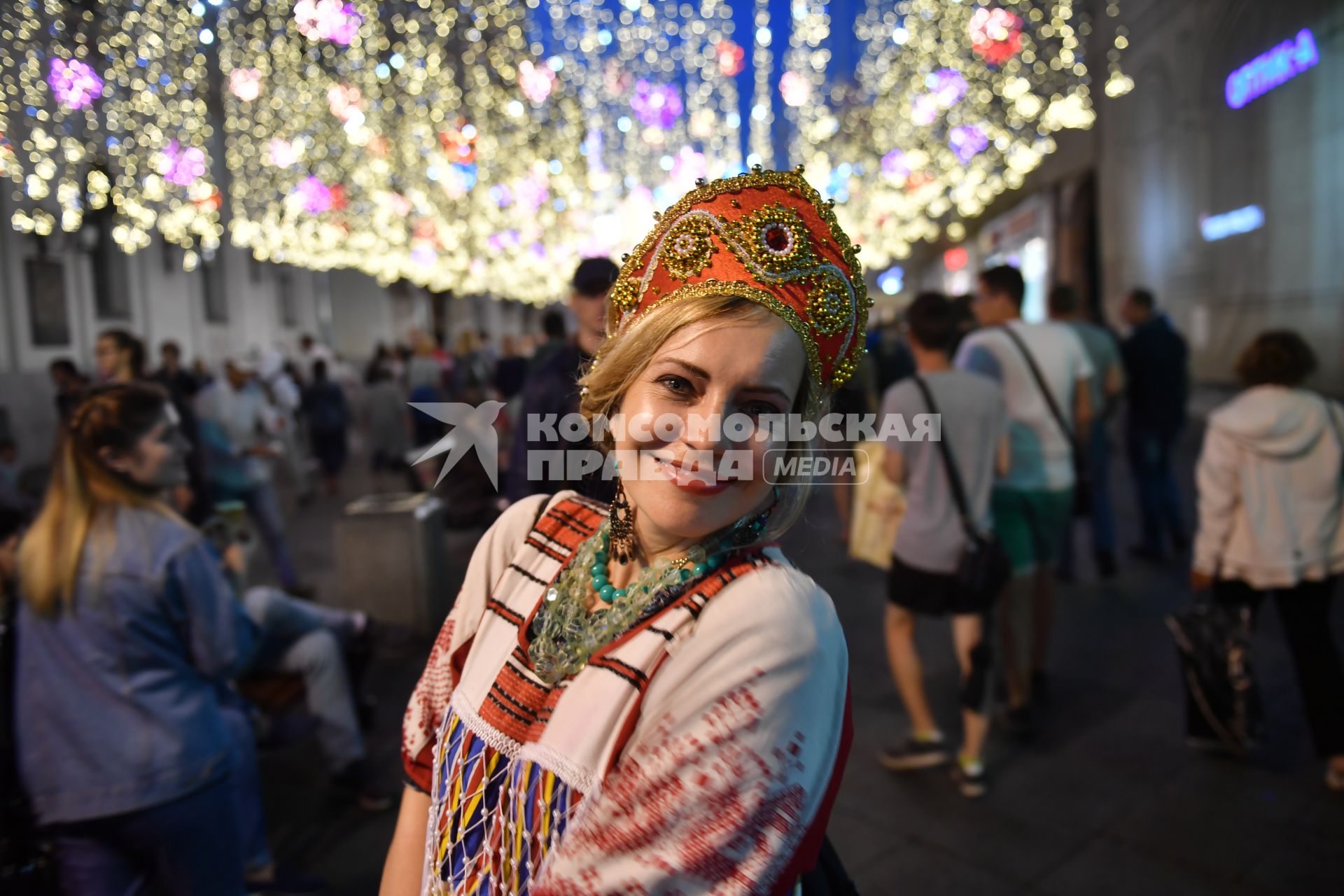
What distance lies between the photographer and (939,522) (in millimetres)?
3744

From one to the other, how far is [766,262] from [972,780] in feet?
10.7

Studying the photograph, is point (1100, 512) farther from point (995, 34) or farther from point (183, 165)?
point (183, 165)

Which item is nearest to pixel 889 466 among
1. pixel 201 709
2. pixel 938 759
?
pixel 938 759

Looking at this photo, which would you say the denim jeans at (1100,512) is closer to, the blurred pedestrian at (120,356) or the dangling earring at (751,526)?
the dangling earring at (751,526)

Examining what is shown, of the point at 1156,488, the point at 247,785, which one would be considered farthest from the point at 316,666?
the point at 1156,488

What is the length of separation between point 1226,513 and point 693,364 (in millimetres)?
3656

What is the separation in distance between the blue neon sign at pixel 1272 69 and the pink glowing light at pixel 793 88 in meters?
7.82

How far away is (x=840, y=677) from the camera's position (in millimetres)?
1083

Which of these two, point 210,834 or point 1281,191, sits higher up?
point 1281,191

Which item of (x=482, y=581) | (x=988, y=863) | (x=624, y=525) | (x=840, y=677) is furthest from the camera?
(x=988, y=863)

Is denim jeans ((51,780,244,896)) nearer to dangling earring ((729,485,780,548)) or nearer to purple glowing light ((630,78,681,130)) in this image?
dangling earring ((729,485,780,548))

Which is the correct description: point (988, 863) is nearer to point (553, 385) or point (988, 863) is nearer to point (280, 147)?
point (553, 385)

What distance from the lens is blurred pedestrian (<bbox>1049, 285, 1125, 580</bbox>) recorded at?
19.5ft

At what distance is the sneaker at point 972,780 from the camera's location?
3680 mm
